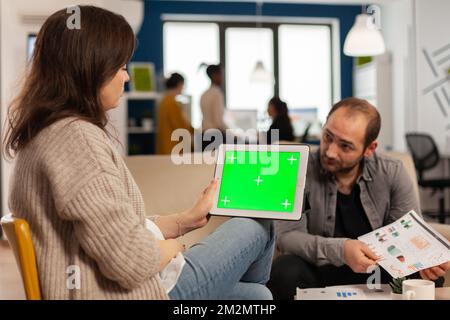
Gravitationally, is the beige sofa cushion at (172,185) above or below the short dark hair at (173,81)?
below

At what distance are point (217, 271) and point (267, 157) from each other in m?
0.41

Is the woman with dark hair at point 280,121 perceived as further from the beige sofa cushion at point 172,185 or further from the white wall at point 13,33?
the beige sofa cushion at point 172,185

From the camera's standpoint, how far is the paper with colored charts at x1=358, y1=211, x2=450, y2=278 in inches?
66.3

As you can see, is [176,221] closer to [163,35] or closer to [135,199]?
[135,199]

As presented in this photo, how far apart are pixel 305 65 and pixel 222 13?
60.0 inches

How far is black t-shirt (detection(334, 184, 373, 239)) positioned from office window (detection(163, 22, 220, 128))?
6.64 meters

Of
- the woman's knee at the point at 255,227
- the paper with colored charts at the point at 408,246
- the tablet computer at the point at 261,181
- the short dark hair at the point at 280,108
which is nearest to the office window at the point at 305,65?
the short dark hair at the point at 280,108

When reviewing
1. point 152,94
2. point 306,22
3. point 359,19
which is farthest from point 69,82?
point 306,22

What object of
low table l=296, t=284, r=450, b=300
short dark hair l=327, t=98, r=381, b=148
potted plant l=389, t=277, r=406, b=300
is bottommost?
low table l=296, t=284, r=450, b=300

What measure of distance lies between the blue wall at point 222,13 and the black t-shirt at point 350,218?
21.9 ft

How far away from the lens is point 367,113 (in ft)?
7.00

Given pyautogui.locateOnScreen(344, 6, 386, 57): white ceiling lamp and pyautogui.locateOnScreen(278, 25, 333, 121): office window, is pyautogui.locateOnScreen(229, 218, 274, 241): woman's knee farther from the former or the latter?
pyautogui.locateOnScreen(278, 25, 333, 121): office window

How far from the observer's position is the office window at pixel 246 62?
29.5 ft

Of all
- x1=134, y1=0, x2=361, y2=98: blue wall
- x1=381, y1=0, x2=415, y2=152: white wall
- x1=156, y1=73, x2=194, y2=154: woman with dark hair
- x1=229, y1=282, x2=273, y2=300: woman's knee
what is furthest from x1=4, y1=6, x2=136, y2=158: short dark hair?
x1=134, y1=0, x2=361, y2=98: blue wall
